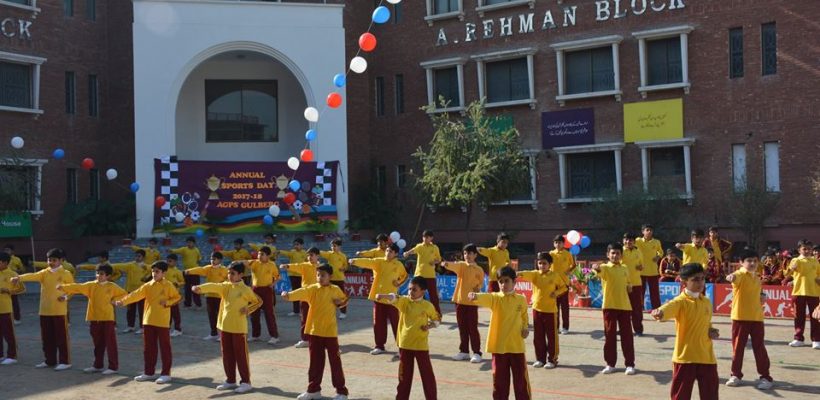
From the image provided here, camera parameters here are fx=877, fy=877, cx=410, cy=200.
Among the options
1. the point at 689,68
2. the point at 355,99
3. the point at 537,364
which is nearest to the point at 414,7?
the point at 355,99

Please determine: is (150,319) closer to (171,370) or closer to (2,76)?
(171,370)

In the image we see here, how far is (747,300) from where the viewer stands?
11.7m

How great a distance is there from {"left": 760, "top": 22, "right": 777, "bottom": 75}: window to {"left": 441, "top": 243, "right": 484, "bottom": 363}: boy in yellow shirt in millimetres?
16407

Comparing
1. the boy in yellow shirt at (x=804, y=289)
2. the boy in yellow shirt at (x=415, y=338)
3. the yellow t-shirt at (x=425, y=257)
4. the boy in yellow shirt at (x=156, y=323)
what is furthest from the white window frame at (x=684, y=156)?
the boy in yellow shirt at (x=415, y=338)

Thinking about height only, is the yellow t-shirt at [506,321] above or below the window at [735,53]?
below

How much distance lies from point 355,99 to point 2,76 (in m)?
12.5

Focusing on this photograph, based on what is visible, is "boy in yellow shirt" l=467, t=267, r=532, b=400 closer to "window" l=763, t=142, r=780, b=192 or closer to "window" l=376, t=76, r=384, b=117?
"window" l=763, t=142, r=780, b=192

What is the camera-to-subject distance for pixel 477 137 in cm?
2697

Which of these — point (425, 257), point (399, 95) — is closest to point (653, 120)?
point (399, 95)

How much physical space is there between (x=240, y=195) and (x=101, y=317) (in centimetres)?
1652

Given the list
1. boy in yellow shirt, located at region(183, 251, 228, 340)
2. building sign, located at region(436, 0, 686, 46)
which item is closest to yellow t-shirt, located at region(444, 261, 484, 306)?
boy in yellow shirt, located at region(183, 251, 228, 340)

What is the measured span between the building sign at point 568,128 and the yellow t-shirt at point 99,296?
1994 centimetres

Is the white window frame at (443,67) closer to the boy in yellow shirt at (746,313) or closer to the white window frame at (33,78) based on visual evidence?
the white window frame at (33,78)

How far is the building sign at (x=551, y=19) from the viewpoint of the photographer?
28703 mm
